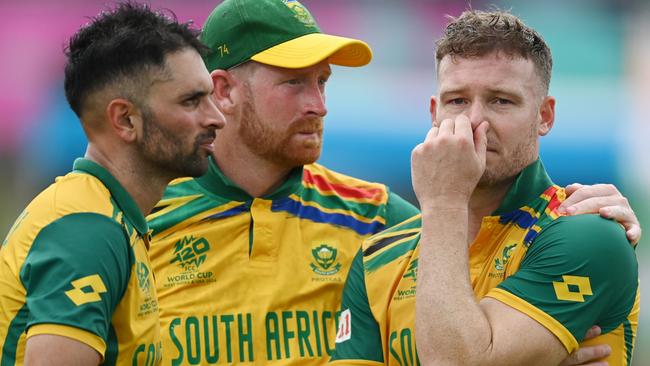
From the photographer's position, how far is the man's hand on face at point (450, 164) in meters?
3.79

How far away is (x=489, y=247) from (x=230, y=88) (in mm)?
1757

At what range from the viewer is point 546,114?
4152 millimetres

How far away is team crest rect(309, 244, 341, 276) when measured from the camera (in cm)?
481

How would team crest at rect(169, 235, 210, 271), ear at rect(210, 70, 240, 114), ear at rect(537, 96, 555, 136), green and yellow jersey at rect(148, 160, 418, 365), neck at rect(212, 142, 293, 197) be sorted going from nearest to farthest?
ear at rect(537, 96, 555, 136) → green and yellow jersey at rect(148, 160, 418, 365) → team crest at rect(169, 235, 210, 271) → neck at rect(212, 142, 293, 197) → ear at rect(210, 70, 240, 114)

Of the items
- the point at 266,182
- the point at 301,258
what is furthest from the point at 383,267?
the point at 266,182

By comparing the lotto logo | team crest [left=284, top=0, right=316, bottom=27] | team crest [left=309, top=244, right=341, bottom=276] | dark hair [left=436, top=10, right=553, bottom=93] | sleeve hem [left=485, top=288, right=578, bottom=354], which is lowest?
the lotto logo

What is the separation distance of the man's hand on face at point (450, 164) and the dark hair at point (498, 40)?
11.8 inches

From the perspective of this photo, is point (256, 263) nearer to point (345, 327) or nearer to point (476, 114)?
point (345, 327)

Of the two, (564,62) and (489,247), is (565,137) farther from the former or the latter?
(489,247)

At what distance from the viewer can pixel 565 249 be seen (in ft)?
12.0

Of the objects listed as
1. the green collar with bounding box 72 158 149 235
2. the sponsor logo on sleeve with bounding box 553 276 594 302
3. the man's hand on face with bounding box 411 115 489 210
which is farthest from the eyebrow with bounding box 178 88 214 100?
the sponsor logo on sleeve with bounding box 553 276 594 302

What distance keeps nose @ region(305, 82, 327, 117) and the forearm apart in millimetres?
1412

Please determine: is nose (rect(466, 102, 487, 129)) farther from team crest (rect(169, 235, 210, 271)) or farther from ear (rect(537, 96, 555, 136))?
team crest (rect(169, 235, 210, 271))

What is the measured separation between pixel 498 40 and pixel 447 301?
1049 mm
